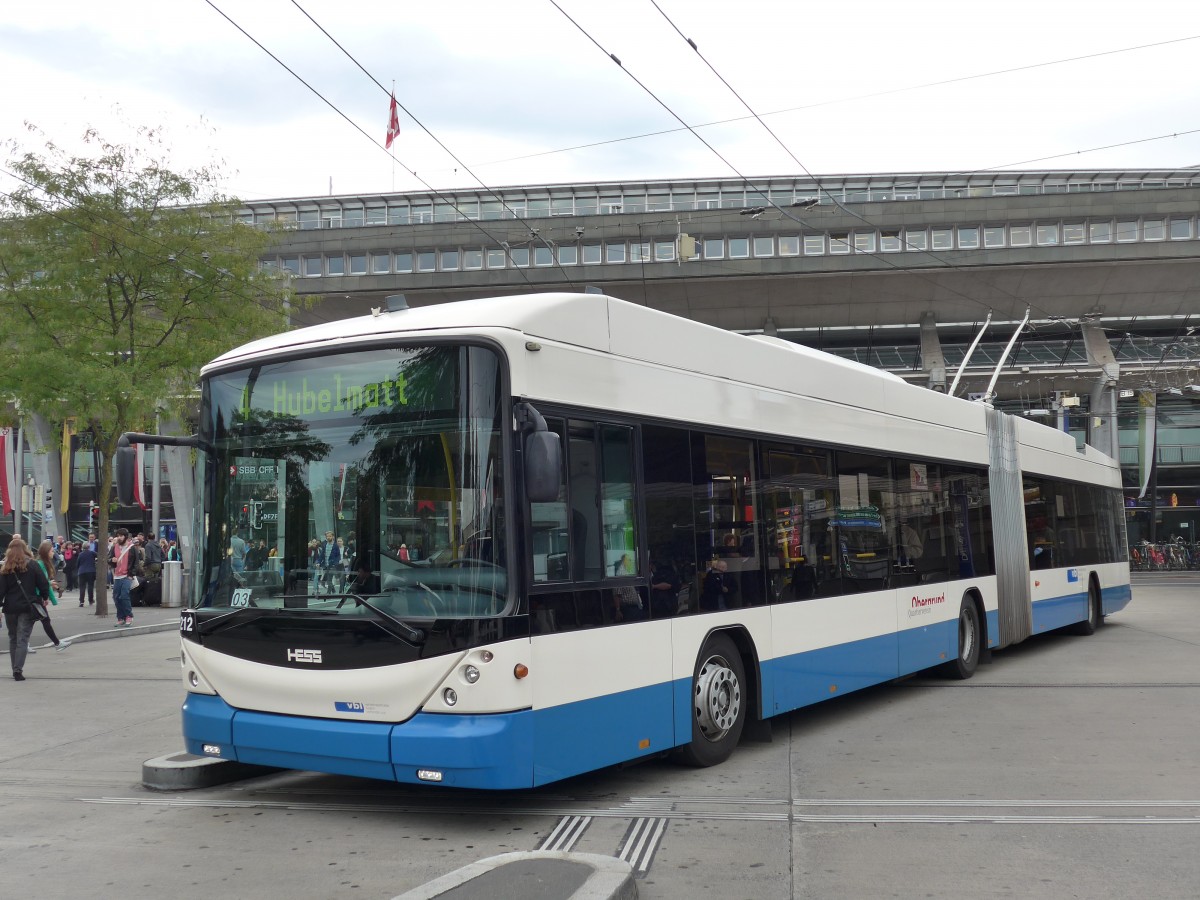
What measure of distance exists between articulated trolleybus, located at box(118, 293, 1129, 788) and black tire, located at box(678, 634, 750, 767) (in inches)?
0.8

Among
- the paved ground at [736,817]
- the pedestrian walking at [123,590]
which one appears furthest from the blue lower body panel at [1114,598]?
the pedestrian walking at [123,590]

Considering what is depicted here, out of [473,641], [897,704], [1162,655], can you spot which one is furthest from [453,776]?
[1162,655]

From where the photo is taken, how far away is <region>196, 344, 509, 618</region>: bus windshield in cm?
620

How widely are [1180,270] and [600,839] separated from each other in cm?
4106

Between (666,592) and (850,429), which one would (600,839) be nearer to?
(666,592)

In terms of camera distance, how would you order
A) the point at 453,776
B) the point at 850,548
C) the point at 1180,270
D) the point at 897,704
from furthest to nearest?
the point at 1180,270
the point at 897,704
the point at 850,548
the point at 453,776

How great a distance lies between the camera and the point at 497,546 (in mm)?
6176

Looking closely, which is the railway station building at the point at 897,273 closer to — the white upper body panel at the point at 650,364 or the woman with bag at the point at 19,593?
the woman with bag at the point at 19,593

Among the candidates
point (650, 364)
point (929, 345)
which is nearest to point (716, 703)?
point (650, 364)

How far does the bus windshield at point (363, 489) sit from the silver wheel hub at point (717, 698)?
2226 mm

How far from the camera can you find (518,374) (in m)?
6.43

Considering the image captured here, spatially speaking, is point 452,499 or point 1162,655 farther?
point 1162,655

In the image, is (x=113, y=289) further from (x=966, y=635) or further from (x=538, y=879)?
(x=538, y=879)

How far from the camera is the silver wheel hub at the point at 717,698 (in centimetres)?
788
